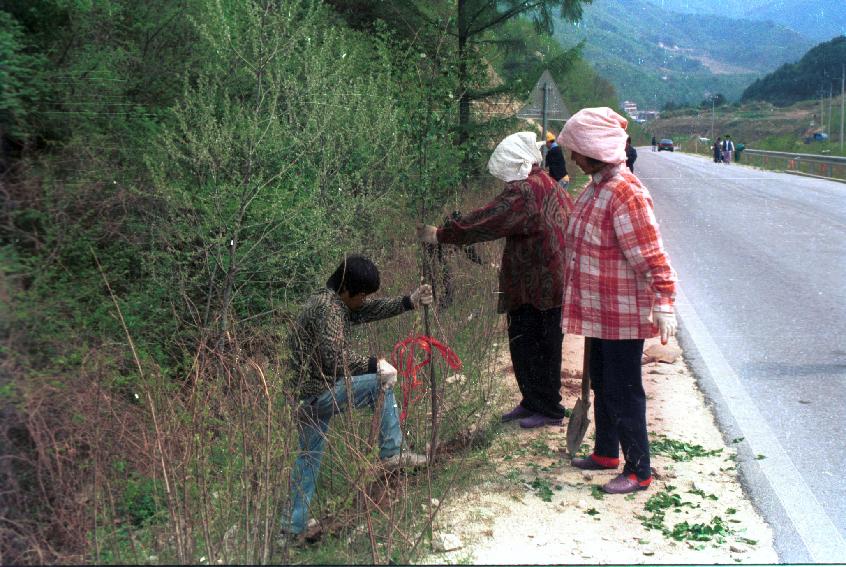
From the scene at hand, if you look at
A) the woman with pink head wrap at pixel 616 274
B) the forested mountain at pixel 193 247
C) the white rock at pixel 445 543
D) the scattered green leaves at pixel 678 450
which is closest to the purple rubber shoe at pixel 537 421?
the forested mountain at pixel 193 247

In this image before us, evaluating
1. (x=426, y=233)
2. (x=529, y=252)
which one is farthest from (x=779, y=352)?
(x=426, y=233)

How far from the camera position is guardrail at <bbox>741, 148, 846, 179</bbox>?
33031 mm

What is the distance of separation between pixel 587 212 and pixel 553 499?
4.90 feet

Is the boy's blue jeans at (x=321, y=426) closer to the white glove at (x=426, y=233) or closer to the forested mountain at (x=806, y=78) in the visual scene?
the white glove at (x=426, y=233)

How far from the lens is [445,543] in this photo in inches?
161

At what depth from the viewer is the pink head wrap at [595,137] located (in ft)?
15.4

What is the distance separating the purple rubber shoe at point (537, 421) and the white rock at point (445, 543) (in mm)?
1753

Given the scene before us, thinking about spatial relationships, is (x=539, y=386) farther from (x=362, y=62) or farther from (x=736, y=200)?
(x=736, y=200)

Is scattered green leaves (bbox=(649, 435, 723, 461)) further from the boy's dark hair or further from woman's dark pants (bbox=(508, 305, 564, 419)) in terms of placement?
the boy's dark hair

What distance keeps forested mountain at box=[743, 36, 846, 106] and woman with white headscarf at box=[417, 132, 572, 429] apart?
167ft

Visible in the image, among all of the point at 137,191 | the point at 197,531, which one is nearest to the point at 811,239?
the point at 137,191

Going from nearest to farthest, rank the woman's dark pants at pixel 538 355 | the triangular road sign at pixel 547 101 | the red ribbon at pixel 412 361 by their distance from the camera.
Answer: the red ribbon at pixel 412 361, the woman's dark pants at pixel 538 355, the triangular road sign at pixel 547 101

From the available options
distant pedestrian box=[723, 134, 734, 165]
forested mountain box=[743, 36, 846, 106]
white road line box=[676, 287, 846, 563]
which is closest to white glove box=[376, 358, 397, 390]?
white road line box=[676, 287, 846, 563]

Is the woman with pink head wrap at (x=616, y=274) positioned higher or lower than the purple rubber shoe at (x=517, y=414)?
higher
